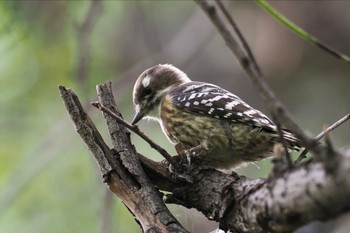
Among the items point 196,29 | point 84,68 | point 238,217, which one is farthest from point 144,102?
point 238,217

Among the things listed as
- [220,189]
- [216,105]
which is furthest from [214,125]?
[220,189]

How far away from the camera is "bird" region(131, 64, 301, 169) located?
4.12 meters

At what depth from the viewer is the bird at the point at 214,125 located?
13.5ft

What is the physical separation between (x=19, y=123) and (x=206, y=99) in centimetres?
306

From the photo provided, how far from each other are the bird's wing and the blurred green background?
4.48ft

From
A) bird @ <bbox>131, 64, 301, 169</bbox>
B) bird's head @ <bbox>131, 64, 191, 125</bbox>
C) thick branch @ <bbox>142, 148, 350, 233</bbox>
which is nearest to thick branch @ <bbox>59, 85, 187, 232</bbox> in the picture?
thick branch @ <bbox>142, 148, 350, 233</bbox>

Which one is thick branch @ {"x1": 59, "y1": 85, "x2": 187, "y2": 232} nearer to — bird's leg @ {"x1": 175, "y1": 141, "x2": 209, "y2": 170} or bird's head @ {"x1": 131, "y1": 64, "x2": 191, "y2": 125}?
bird's leg @ {"x1": 175, "y1": 141, "x2": 209, "y2": 170}

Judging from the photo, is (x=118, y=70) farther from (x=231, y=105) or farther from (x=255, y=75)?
(x=255, y=75)

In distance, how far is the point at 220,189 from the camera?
3.02m

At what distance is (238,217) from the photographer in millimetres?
2719

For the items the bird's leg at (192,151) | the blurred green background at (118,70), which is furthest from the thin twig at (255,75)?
the blurred green background at (118,70)

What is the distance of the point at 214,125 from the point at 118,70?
3414 mm

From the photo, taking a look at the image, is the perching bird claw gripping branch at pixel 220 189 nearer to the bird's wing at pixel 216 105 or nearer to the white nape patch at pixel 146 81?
the bird's wing at pixel 216 105

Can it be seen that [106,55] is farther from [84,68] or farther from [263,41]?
[84,68]
